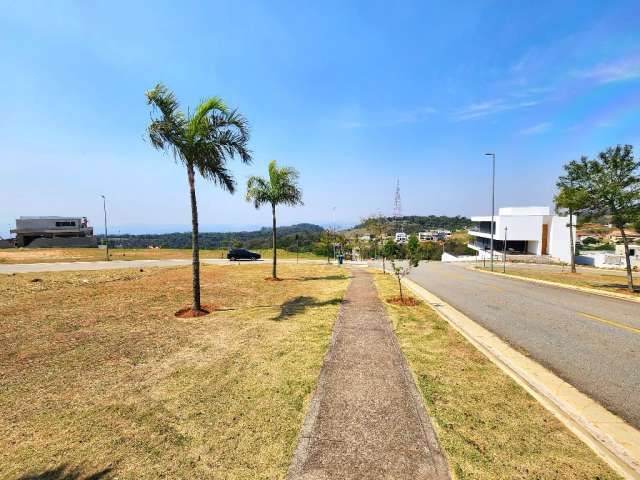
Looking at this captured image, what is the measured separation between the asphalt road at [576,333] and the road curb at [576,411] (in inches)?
12.9

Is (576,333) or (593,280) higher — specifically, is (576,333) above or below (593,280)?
above

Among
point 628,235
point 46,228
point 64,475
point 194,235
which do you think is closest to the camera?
point 64,475

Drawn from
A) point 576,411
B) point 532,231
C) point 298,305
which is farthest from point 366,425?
point 532,231

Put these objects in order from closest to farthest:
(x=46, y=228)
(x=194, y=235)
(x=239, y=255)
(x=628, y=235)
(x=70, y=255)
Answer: (x=194, y=235), (x=628, y=235), (x=70, y=255), (x=239, y=255), (x=46, y=228)

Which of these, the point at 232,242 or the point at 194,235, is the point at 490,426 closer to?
the point at 194,235

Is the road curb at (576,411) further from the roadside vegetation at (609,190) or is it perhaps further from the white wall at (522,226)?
the white wall at (522,226)

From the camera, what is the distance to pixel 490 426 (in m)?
4.06

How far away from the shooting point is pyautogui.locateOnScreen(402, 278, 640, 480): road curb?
140 inches

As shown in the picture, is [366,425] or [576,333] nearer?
[366,425]

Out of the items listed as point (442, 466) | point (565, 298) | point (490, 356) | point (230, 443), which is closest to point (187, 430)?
point (230, 443)

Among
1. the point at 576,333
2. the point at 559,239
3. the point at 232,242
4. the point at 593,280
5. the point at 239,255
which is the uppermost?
the point at 559,239

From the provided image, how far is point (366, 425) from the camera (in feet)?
13.2

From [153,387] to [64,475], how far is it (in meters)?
1.96

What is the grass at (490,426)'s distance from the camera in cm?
329
